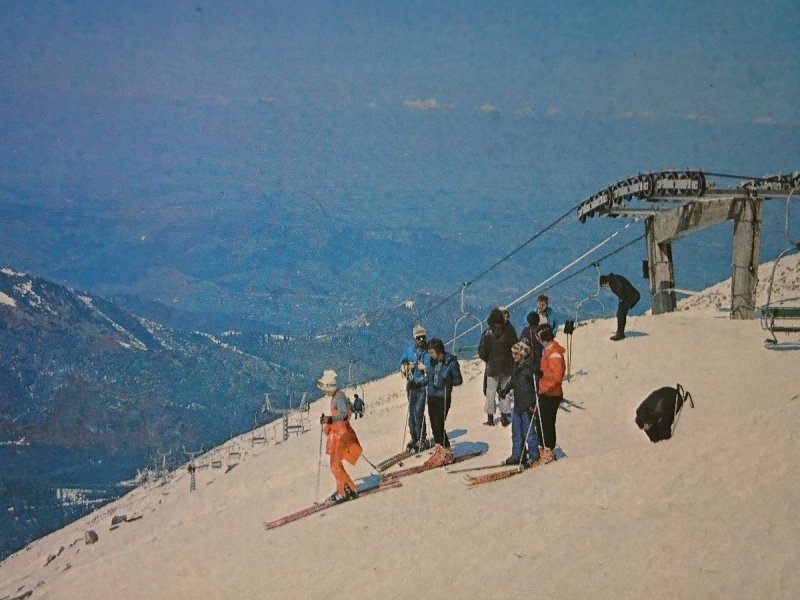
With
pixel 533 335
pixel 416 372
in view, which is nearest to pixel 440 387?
pixel 416 372

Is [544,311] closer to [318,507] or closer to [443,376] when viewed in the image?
[443,376]

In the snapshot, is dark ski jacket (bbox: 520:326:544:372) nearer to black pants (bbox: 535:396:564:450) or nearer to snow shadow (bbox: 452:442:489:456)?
snow shadow (bbox: 452:442:489:456)

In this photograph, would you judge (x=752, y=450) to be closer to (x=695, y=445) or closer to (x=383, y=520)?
(x=695, y=445)

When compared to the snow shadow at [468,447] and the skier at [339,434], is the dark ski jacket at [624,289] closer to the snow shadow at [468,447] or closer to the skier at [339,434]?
the snow shadow at [468,447]

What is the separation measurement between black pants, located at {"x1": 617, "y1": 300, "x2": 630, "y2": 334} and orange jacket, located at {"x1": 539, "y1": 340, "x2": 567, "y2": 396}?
8.40 meters

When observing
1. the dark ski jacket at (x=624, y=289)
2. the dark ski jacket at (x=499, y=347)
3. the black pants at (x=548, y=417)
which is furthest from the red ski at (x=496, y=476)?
the dark ski jacket at (x=624, y=289)

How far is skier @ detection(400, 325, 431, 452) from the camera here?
14203 mm

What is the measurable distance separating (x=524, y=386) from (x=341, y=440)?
2.87 metres

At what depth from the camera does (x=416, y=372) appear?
14234 millimetres

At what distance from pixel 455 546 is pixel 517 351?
11.7 ft

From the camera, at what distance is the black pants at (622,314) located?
66.0ft

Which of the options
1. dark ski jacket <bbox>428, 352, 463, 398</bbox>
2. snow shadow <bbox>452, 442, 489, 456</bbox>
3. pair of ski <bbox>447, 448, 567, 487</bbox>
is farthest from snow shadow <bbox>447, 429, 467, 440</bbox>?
pair of ski <bbox>447, 448, 567, 487</bbox>

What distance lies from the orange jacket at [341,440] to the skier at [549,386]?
282 centimetres

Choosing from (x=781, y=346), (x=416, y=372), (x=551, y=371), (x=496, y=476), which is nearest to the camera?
(x=551, y=371)
